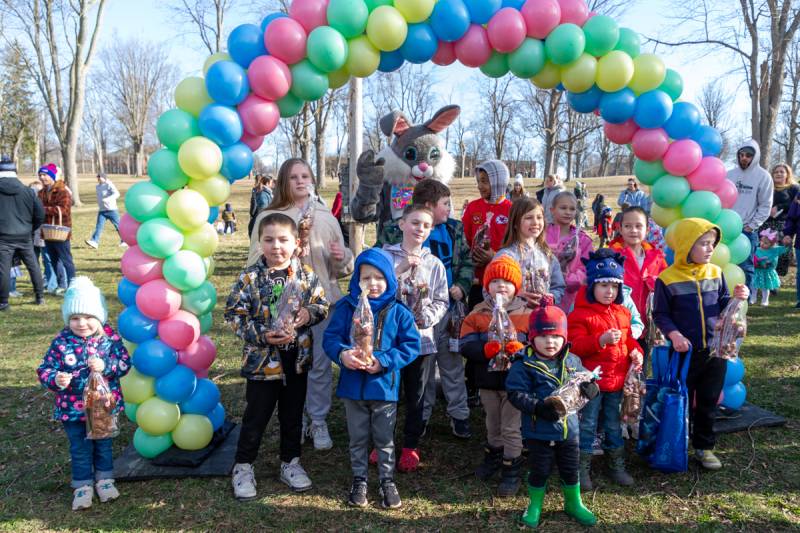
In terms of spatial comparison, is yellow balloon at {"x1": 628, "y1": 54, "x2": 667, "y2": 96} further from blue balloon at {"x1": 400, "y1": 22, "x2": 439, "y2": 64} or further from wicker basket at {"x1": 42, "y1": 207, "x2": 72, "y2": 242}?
wicker basket at {"x1": 42, "y1": 207, "x2": 72, "y2": 242}

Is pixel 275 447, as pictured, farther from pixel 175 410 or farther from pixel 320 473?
pixel 175 410

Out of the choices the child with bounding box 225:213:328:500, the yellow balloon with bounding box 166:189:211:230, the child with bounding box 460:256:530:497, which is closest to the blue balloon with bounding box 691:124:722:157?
the child with bounding box 460:256:530:497

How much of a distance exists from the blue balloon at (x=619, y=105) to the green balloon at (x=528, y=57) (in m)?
0.57

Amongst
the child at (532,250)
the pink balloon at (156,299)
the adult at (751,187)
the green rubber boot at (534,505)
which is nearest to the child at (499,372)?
the child at (532,250)

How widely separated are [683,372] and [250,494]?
3.01 m

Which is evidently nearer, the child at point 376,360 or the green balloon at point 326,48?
the child at point 376,360

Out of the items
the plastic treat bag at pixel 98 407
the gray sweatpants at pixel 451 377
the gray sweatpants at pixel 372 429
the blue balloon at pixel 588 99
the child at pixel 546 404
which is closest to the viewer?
the child at pixel 546 404

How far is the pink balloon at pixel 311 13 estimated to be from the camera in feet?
12.9

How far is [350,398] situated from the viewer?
3438mm

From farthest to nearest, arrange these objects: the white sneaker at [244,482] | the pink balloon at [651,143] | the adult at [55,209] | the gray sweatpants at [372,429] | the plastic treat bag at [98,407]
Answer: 1. the adult at [55,209]
2. the pink balloon at [651,143]
3. the white sneaker at [244,482]
4. the gray sweatpants at [372,429]
5. the plastic treat bag at [98,407]

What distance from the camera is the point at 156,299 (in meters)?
3.75

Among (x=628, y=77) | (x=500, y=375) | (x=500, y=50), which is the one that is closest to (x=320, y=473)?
(x=500, y=375)

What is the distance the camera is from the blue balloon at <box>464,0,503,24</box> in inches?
157

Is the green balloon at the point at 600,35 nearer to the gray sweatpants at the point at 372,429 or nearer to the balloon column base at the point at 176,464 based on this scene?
the gray sweatpants at the point at 372,429
